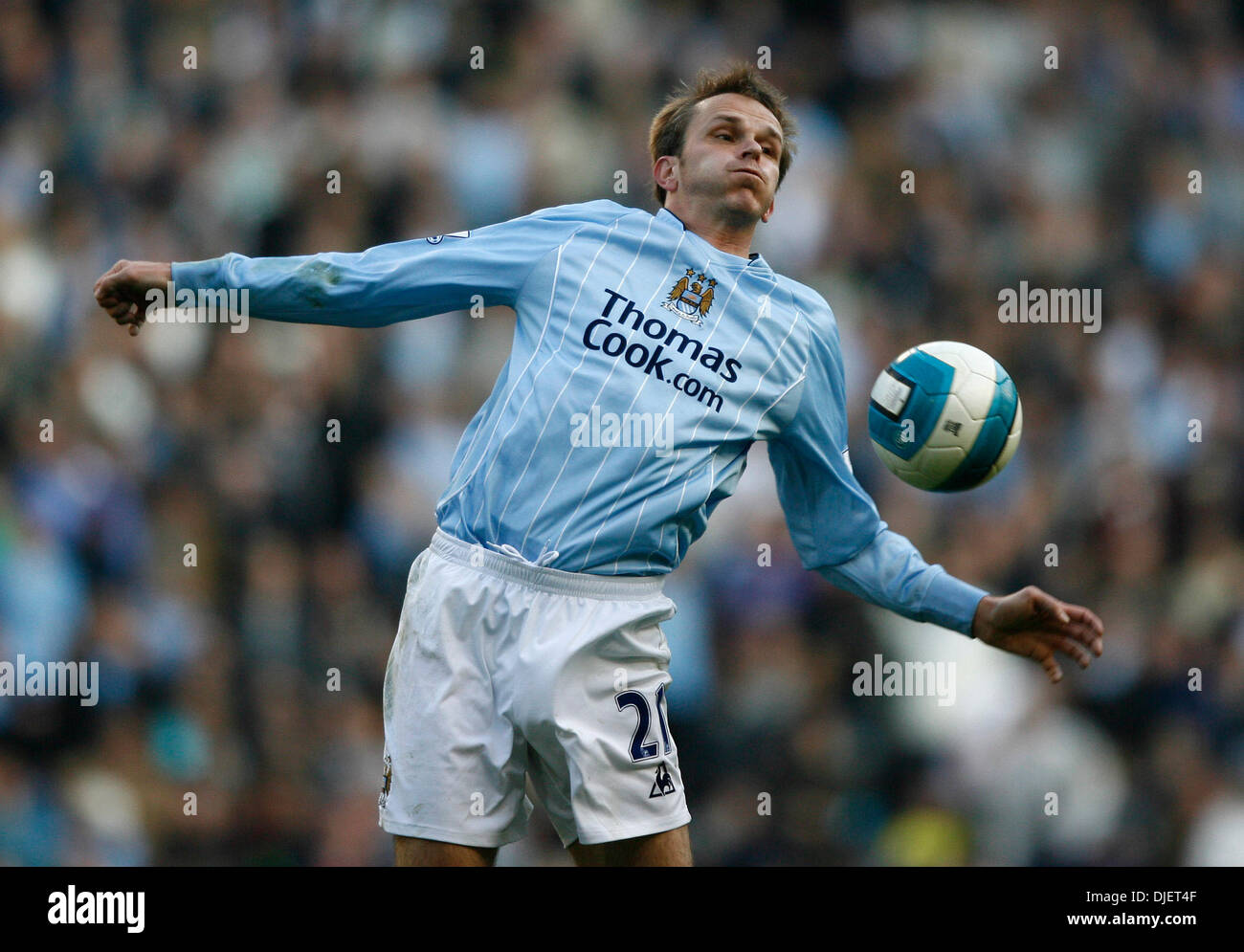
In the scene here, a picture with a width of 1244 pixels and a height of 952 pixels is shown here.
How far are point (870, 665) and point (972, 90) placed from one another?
4.40m

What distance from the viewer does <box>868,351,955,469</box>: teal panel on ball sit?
14.8 feet

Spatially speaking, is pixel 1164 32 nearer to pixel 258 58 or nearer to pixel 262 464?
pixel 258 58

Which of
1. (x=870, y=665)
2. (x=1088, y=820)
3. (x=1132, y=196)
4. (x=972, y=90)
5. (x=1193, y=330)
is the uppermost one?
(x=972, y=90)

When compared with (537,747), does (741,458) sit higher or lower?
higher

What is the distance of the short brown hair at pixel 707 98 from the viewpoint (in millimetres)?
4566

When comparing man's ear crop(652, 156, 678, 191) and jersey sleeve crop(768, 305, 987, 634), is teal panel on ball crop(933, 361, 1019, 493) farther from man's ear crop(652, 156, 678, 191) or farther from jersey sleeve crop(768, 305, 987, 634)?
man's ear crop(652, 156, 678, 191)

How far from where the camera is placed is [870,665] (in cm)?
700

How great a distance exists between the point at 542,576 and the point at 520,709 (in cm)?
35

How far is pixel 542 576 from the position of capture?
3934mm

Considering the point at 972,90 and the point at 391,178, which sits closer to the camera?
the point at 391,178

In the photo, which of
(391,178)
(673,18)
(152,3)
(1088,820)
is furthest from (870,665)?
(152,3)

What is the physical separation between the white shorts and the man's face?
45.4 inches

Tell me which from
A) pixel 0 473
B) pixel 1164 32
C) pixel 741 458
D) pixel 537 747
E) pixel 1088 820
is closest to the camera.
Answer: pixel 537 747

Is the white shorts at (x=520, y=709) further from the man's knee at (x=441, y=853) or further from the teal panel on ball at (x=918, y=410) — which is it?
the teal panel on ball at (x=918, y=410)
